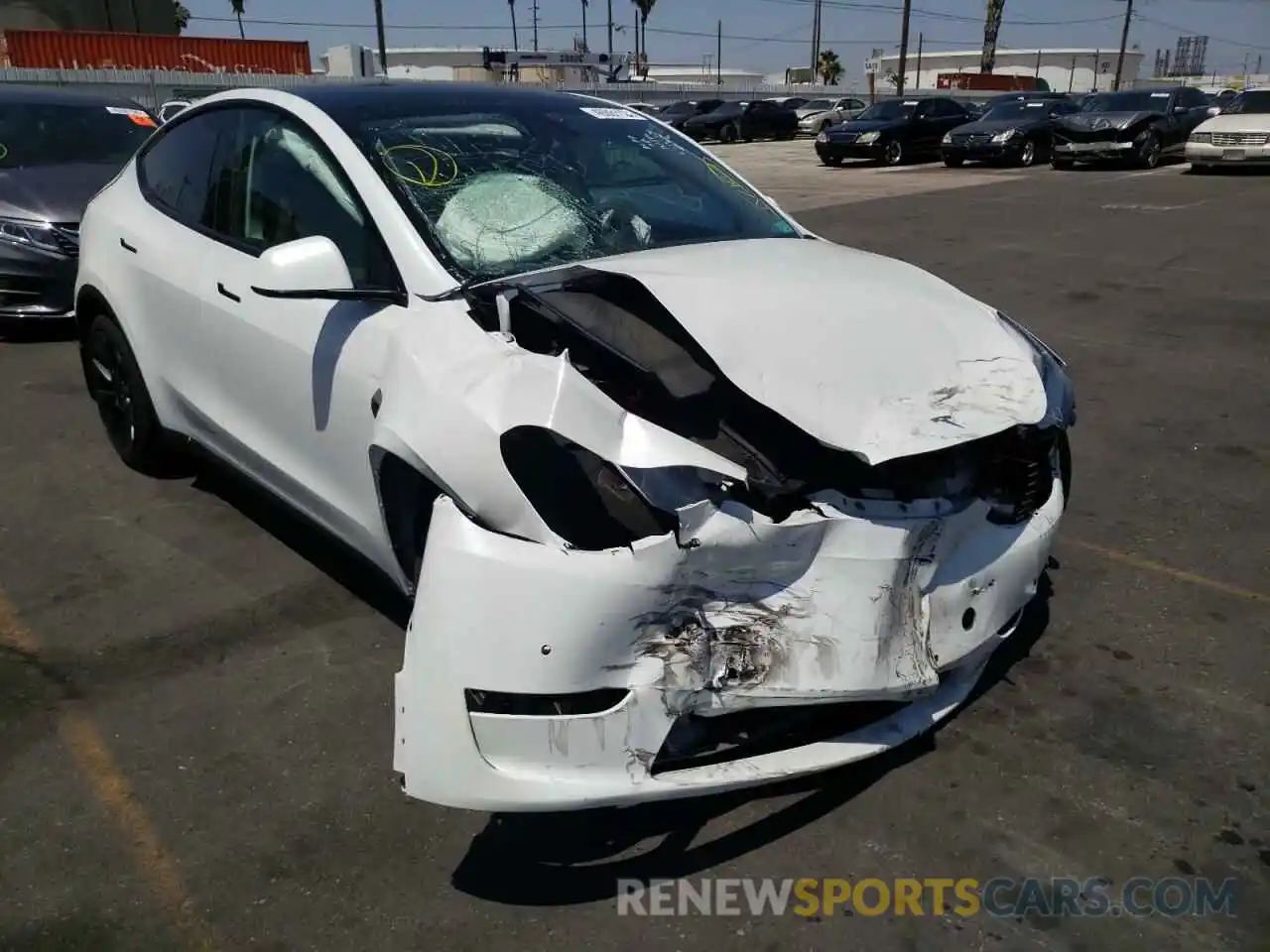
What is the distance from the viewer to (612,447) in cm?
215

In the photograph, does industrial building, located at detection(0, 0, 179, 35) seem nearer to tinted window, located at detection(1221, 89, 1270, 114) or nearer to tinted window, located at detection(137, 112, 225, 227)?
tinted window, located at detection(1221, 89, 1270, 114)

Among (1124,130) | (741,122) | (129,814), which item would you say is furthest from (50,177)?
(741,122)

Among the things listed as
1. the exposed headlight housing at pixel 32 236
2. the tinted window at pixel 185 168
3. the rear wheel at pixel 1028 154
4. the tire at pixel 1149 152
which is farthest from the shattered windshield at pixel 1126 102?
the tinted window at pixel 185 168

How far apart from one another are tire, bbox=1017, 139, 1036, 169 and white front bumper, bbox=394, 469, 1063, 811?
21223 mm

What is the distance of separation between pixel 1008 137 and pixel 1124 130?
2.13 metres

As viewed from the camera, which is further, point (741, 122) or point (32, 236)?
point (741, 122)

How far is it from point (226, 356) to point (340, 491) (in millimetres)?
816

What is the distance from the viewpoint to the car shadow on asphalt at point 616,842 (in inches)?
90.5

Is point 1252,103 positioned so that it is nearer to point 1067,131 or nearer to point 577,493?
point 1067,131

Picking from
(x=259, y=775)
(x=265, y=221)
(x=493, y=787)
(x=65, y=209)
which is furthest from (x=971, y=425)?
(x=65, y=209)

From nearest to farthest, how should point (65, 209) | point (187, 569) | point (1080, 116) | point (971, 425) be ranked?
1. point (971, 425)
2. point (187, 569)
3. point (65, 209)
4. point (1080, 116)

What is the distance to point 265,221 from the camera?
340cm

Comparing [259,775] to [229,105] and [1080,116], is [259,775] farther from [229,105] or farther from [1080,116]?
[1080,116]

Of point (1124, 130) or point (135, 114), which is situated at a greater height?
point (135, 114)
